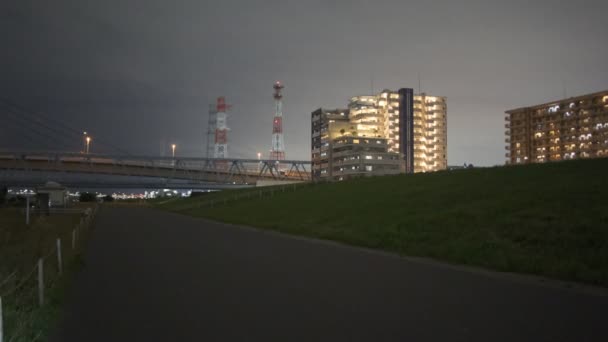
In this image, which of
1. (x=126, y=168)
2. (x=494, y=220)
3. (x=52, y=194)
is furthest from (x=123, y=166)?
(x=494, y=220)

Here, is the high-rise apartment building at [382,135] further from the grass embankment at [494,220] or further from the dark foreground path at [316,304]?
the dark foreground path at [316,304]

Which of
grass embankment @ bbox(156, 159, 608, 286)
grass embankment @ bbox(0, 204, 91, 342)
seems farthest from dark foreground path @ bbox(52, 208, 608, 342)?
grass embankment @ bbox(156, 159, 608, 286)

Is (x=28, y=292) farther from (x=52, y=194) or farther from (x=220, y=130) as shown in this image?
(x=220, y=130)

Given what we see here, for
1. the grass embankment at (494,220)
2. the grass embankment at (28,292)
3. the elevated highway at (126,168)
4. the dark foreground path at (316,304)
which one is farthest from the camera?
the elevated highway at (126,168)

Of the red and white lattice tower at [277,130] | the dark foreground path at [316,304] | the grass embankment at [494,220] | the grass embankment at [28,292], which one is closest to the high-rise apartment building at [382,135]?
the red and white lattice tower at [277,130]

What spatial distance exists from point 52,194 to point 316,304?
5378 cm

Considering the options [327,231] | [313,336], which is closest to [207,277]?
[313,336]

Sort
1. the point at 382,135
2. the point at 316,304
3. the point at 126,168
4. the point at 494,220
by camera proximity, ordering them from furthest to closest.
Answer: the point at 382,135 < the point at 126,168 < the point at 494,220 < the point at 316,304

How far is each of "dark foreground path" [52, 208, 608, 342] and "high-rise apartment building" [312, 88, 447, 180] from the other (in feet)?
336

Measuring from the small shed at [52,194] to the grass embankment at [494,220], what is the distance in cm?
2197

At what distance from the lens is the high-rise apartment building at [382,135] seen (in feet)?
406

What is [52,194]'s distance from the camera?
177ft

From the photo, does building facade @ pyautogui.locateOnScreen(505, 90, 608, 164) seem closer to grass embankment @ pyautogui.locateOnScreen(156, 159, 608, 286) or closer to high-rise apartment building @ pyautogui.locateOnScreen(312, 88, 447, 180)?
high-rise apartment building @ pyautogui.locateOnScreen(312, 88, 447, 180)

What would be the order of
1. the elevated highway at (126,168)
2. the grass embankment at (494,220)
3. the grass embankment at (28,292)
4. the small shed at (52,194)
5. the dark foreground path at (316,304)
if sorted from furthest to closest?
the elevated highway at (126,168) → the small shed at (52,194) → the grass embankment at (494,220) → the grass embankment at (28,292) → the dark foreground path at (316,304)
